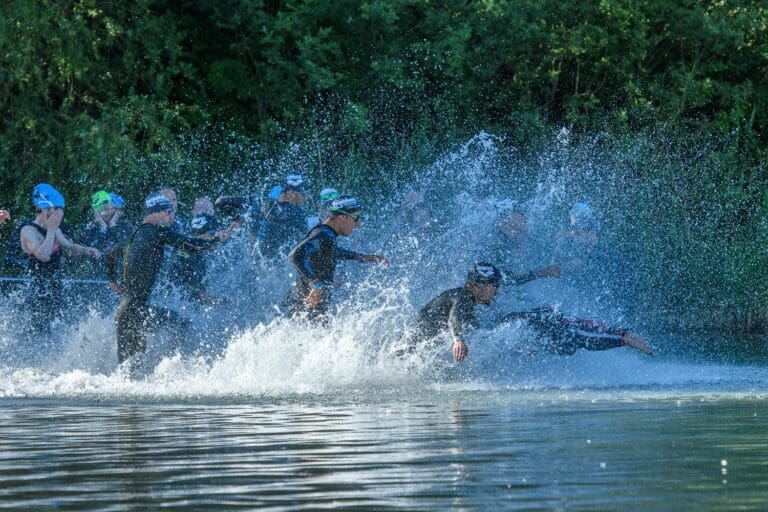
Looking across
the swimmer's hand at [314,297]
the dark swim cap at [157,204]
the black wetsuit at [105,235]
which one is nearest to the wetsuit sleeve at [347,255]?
the swimmer's hand at [314,297]


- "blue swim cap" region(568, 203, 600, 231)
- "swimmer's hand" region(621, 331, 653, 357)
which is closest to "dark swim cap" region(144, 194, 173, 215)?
"swimmer's hand" region(621, 331, 653, 357)

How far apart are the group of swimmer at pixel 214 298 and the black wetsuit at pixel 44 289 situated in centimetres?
1

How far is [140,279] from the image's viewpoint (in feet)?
53.5

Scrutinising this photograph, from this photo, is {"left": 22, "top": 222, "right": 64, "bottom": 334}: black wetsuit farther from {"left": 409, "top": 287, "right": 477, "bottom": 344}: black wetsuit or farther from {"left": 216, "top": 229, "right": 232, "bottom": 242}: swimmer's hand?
{"left": 409, "top": 287, "right": 477, "bottom": 344}: black wetsuit

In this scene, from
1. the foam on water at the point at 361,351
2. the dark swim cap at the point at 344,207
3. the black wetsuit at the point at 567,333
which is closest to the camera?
the foam on water at the point at 361,351

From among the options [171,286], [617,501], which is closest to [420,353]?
[171,286]

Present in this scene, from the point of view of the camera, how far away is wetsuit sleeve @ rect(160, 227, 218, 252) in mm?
16297

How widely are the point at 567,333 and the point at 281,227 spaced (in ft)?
14.6

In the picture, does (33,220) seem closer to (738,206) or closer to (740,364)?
(740,364)

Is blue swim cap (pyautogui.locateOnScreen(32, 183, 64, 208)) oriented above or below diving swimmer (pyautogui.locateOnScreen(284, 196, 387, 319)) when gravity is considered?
above

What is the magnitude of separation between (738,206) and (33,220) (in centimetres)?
1283

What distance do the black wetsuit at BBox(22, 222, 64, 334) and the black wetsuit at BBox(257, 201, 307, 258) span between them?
8.15ft

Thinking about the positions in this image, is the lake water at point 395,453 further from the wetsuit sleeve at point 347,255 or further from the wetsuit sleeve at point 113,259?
the wetsuit sleeve at point 113,259

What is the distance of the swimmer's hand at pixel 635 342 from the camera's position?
630 inches
